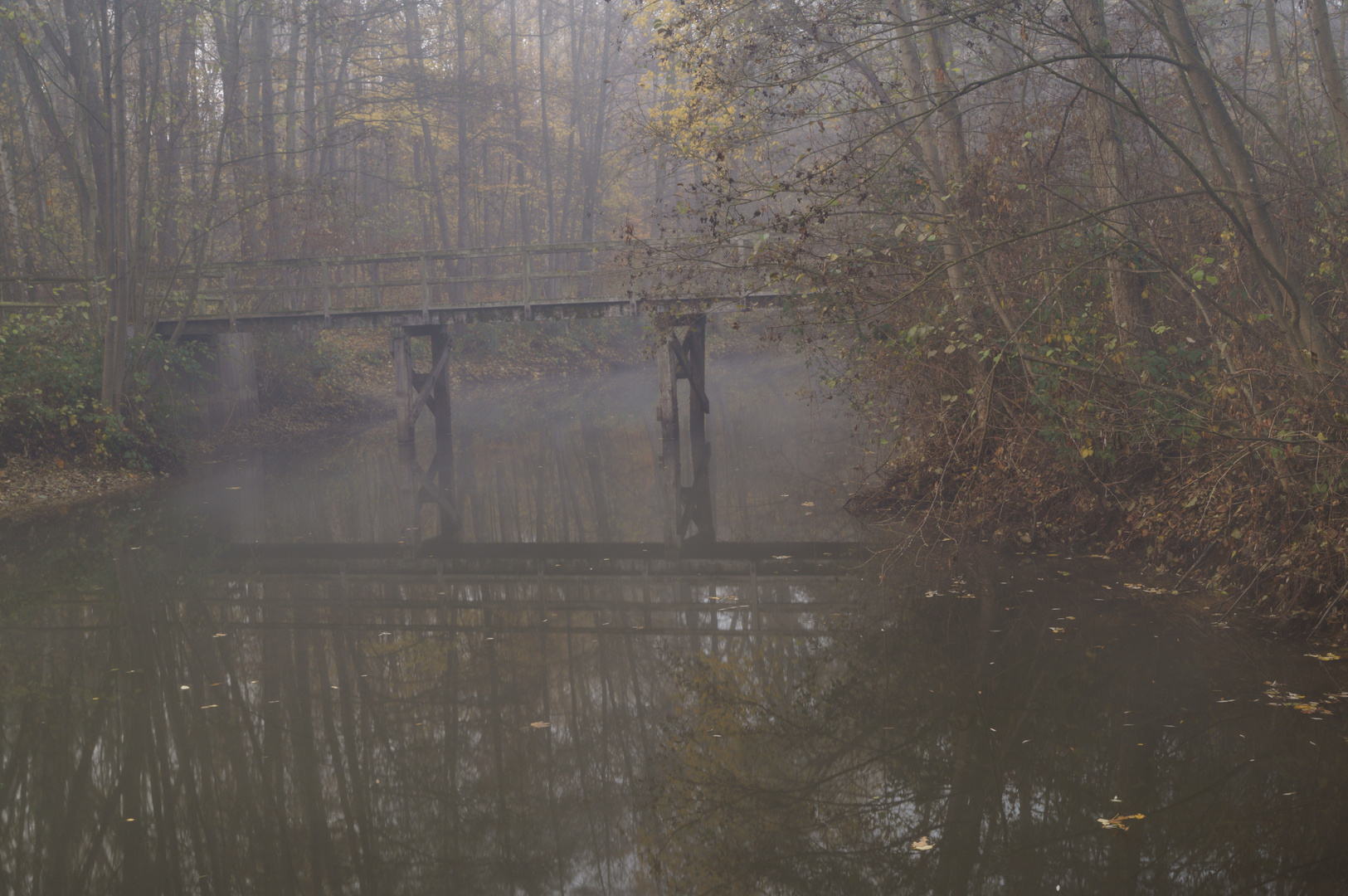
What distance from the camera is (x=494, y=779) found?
4.71 m

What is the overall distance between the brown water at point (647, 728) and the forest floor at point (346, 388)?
2.78m

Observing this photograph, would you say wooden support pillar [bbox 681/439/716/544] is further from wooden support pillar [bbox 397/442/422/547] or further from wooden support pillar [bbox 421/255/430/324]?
wooden support pillar [bbox 421/255/430/324]

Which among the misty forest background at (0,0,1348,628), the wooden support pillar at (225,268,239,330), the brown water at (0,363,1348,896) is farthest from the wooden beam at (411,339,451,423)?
the brown water at (0,363,1348,896)

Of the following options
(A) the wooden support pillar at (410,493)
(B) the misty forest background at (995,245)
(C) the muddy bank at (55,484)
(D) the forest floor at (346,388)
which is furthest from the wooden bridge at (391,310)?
(C) the muddy bank at (55,484)

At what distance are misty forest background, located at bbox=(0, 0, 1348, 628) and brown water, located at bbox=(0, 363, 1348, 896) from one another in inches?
36.3

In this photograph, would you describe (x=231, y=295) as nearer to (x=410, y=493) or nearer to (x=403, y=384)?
(x=403, y=384)

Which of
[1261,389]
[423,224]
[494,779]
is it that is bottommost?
[494,779]

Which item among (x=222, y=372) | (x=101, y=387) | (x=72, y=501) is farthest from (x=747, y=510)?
(x=222, y=372)

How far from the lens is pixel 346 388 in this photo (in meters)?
22.9

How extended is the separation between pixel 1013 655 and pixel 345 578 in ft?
18.5

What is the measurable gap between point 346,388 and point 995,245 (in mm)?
19268

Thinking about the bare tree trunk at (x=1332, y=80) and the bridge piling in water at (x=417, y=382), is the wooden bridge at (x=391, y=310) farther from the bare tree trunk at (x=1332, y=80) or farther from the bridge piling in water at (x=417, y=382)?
the bare tree trunk at (x=1332, y=80)

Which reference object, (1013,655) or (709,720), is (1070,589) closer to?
(1013,655)

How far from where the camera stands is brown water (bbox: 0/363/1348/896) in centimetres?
393
